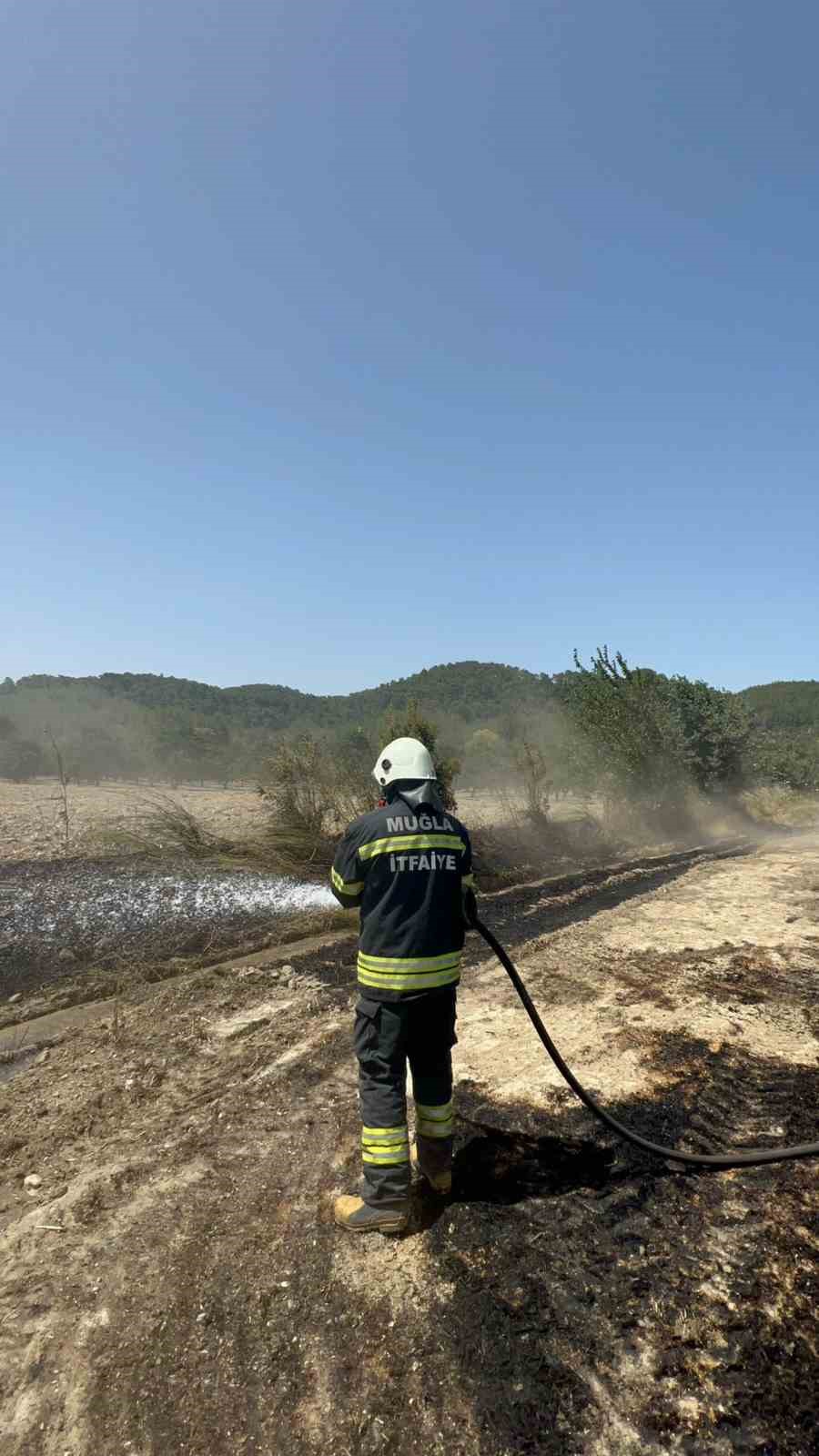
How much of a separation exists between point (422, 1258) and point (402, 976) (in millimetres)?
1167

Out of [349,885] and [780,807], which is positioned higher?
[349,885]

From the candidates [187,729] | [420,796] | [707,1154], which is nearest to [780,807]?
[707,1154]

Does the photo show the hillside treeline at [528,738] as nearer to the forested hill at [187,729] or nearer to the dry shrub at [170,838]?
the forested hill at [187,729]

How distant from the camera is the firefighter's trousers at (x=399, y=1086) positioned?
329 cm

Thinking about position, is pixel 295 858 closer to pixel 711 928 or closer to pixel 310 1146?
pixel 711 928

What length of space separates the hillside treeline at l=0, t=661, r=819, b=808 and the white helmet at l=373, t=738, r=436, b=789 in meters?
9.63

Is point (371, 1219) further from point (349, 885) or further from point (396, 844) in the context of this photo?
point (396, 844)

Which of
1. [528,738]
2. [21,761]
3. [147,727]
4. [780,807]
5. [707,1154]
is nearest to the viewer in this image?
[707,1154]

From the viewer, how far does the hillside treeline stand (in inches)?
779

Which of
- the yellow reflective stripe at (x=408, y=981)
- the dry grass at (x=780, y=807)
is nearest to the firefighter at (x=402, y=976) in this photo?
the yellow reflective stripe at (x=408, y=981)

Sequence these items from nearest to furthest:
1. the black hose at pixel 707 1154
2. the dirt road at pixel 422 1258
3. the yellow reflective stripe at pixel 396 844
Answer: the dirt road at pixel 422 1258
the yellow reflective stripe at pixel 396 844
the black hose at pixel 707 1154

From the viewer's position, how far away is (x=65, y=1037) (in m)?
6.19

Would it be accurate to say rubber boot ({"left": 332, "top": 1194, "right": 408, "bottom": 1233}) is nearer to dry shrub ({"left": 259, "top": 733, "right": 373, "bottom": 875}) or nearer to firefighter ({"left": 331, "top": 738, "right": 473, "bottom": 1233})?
firefighter ({"left": 331, "top": 738, "right": 473, "bottom": 1233})

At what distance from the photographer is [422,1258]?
3.15 meters
